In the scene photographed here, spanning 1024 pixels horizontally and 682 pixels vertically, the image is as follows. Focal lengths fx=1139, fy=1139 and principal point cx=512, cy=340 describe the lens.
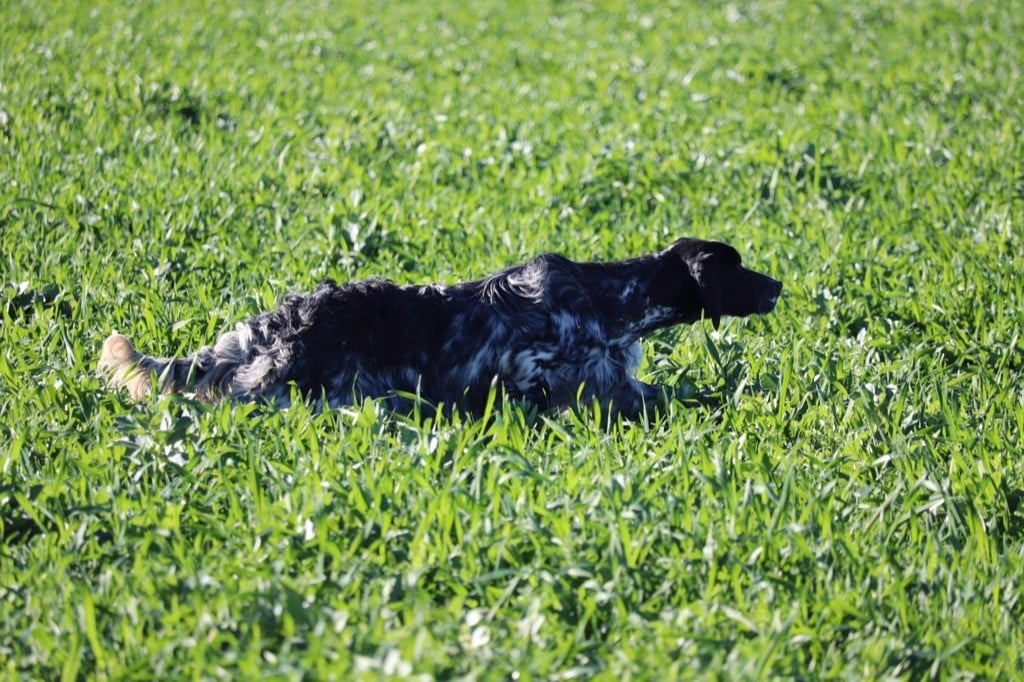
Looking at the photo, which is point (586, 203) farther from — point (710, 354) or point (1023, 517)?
point (1023, 517)

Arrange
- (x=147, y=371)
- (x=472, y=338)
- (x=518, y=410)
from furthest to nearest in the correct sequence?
(x=472, y=338) → (x=147, y=371) → (x=518, y=410)

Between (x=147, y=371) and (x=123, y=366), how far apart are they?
0.11 m

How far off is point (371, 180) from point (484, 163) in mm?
905

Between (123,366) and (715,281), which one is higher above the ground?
(715,281)

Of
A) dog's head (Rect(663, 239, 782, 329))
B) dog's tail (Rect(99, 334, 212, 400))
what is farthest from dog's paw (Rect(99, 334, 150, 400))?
dog's head (Rect(663, 239, 782, 329))

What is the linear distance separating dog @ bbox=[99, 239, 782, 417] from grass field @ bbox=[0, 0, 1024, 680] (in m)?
0.19

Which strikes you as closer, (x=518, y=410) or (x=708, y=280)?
(x=518, y=410)

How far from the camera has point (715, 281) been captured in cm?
516

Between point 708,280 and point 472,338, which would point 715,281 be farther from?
point 472,338

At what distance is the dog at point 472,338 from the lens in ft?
15.0

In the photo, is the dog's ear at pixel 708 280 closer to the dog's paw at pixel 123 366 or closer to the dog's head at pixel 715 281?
the dog's head at pixel 715 281

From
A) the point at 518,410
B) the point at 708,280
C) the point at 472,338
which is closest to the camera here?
the point at 518,410

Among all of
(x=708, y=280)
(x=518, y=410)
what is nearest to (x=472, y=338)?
(x=518, y=410)

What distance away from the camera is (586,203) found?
7.56m
